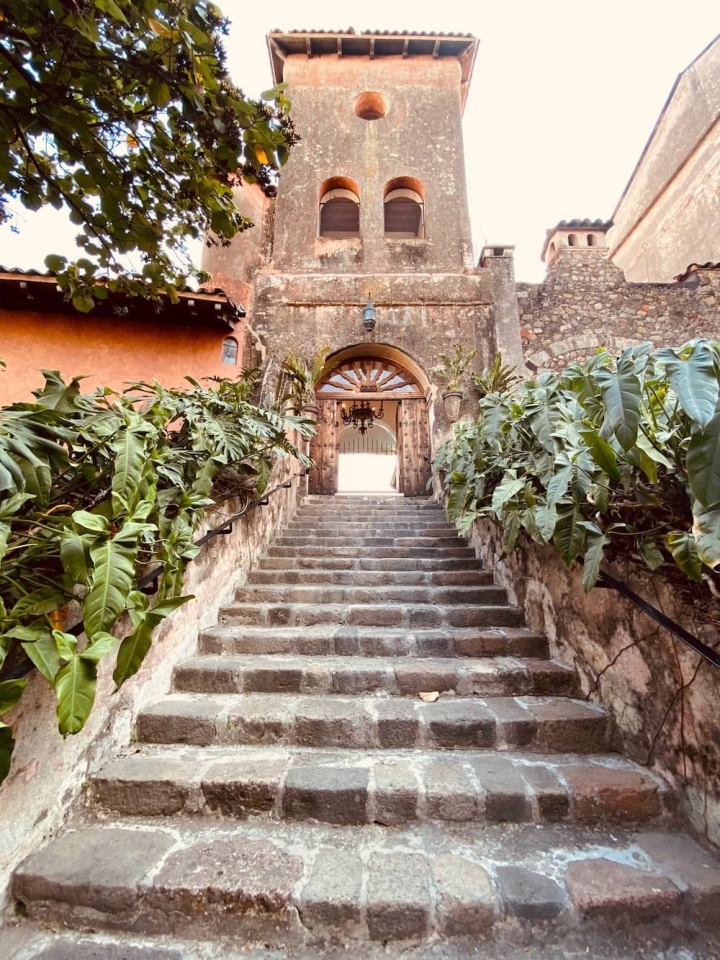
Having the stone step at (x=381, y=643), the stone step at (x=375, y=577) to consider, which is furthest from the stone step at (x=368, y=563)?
the stone step at (x=381, y=643)

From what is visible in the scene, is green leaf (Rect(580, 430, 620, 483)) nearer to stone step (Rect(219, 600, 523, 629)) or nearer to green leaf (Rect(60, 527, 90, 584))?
stone step (Rect(219, 600, 523, 629))

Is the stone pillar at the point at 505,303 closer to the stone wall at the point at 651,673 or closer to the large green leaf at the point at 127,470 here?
the stone wall at the point at 651,673

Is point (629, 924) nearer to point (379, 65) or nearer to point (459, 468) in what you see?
point (459, 468)

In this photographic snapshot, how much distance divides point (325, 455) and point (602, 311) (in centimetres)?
576

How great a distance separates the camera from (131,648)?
1284 millimetres

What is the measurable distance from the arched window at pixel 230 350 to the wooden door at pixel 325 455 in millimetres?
1701

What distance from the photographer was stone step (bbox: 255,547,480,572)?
10.9 feet

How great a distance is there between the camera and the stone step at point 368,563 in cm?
334

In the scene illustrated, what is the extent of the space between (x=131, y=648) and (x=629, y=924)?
65.2 inches

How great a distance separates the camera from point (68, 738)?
143 centimetres

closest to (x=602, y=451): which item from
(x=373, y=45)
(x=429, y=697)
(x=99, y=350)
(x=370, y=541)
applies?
(x=429, y=697)

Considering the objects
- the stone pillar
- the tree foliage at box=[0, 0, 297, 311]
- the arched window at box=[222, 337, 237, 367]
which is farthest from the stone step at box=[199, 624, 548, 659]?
the stone pillar

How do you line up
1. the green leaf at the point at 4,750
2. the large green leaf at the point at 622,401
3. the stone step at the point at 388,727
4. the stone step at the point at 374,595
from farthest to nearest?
the stone step at the point at 374,595, the stone step at the point at 388,727, the large green leaf at the point at 622,401, the green leaf at the point at 4,750

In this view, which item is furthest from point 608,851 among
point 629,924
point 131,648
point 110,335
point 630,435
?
point 110,335
